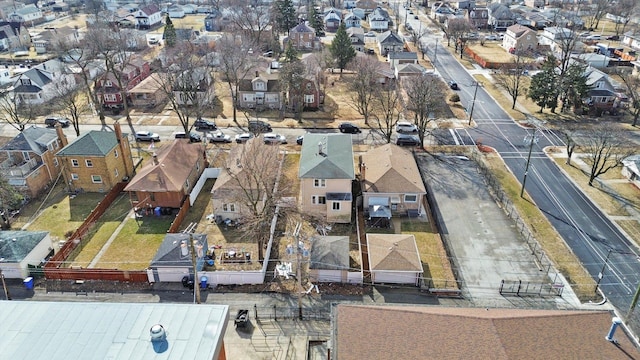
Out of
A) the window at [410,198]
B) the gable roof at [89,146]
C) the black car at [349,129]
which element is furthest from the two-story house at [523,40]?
the gable roof at [89,146]

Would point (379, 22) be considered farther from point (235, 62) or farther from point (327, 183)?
point (327, 183)

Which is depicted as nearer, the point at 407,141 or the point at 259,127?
the point at 407,141

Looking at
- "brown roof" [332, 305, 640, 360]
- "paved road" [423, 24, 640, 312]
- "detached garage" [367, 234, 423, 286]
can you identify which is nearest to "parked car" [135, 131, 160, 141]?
"detached garage" [367, 234, 423, 286]

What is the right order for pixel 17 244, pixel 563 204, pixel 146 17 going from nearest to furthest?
pixel 17 244 → pixel 563 204 → pixel 146 17

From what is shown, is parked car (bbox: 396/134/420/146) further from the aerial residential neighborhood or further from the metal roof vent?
the metal roof vent

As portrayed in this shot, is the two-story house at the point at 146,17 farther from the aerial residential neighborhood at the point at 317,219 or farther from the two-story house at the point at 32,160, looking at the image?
the two-story house at the point at 32,160

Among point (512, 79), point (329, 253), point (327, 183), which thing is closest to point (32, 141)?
point (327, 183)
